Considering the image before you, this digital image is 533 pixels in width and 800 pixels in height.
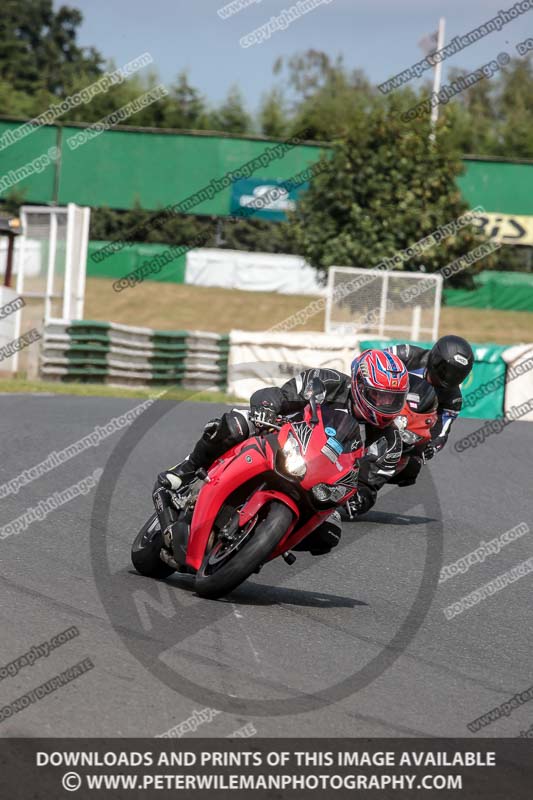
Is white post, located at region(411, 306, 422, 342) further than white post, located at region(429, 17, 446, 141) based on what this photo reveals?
No

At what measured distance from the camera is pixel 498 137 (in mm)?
62281

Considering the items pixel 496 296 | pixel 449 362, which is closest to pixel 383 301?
pixel 449 362

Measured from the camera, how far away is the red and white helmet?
698 cm

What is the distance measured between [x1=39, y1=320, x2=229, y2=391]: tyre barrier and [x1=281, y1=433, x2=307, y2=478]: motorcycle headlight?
1578 centimetres

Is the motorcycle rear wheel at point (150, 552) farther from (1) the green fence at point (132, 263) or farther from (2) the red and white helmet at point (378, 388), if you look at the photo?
(1) the green fence at point (132, 263)

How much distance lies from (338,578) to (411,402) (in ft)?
9.82

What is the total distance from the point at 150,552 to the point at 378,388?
1586 mm

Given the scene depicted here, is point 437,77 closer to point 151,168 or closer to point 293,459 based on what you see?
point 151,168

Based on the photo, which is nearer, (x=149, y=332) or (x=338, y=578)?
(x=338, y=578)

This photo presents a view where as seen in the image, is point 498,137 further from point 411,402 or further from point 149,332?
point 411,402

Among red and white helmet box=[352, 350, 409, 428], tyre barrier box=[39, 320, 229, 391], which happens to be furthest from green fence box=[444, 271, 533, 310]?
red and white helmet box=[352, 350, 409, 428]

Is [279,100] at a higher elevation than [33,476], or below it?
higher

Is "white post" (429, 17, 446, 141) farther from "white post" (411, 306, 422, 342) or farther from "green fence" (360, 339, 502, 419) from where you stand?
"green fence" (360, 339, 502, 419)
